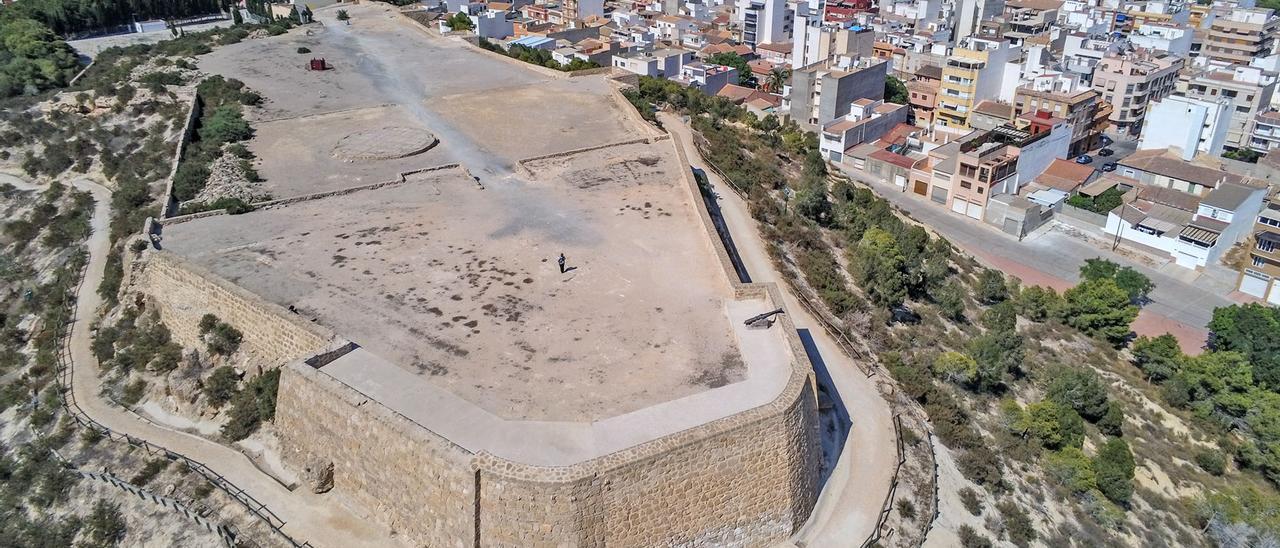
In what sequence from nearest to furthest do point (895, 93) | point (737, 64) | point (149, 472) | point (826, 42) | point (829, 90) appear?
point (149, 472) → point (829, 90) → point (895, 93) → point (826, 42) → point (737, 64)

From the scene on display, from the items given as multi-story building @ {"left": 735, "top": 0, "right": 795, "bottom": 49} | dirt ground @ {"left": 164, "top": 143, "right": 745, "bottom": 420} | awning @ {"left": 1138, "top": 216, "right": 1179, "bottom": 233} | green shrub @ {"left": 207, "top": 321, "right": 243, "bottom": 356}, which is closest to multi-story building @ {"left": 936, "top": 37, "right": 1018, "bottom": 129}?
awning @ {"left": 1138, "top": 216, "right": 1179, "bottom": 233}

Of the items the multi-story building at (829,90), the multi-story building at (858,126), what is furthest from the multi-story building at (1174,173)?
the multi-story building at (829,90)

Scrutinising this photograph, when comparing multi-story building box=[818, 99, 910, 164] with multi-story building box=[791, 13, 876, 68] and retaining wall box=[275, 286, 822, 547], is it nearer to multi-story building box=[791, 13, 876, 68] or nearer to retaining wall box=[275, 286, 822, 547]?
multi-story building box=[791, 13, 876, 68]

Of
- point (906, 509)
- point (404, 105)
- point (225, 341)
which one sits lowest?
point (906, 509)

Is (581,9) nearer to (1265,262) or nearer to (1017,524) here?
(1265,262)

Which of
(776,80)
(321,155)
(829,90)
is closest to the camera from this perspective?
(321,155)

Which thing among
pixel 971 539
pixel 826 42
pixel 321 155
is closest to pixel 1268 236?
pixel 971 539

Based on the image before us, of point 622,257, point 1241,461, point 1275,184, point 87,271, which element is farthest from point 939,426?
point 1275,184
